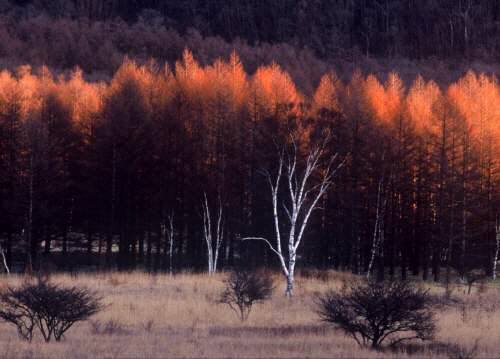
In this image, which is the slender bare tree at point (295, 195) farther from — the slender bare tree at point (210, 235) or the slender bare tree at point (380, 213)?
the slender bare tree at point (380, 213)

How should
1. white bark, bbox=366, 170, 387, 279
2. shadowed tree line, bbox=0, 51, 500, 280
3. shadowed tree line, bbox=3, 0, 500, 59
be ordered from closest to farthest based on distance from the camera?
white bark, bbox=366, 170, 387, 279 → shadowed tree line, bbox=0, 51, 500, 280 → shadowed tree line, bbox=3, 0, 500, 59

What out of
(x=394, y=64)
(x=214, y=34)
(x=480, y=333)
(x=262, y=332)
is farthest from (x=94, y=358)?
(x=214, y=34)

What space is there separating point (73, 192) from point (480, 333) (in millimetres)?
28801

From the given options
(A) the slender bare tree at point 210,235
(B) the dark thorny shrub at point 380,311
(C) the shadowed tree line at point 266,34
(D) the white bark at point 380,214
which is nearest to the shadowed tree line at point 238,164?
(D) the white bark at point 380,214

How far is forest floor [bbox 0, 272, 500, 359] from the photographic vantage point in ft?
42.6

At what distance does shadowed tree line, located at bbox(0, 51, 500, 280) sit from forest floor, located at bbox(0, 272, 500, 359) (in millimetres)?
10706

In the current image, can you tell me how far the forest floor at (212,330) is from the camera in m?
13.0

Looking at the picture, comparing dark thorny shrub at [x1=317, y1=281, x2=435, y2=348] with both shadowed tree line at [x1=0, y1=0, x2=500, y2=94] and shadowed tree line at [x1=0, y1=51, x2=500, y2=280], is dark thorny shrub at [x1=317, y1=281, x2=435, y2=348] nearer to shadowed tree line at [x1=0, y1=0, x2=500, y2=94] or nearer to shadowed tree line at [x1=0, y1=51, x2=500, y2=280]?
shadowed tree line at [x1=0, y1=51, x2=500, y2=280]

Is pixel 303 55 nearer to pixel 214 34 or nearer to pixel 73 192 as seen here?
pixel 214 34

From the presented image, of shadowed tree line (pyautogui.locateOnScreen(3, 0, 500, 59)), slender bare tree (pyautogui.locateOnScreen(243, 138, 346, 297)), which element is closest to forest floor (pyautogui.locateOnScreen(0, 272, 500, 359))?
slender bare tree (pyautogui.locateOnScreen(243, 138, 346, 297))

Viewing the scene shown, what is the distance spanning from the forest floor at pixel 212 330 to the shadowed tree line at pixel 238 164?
35.1 ft

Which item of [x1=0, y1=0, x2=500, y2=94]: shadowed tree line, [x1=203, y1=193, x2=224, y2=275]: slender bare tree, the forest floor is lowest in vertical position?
the forest floor

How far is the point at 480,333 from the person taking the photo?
1695 cm

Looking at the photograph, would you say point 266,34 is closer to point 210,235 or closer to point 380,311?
point 210,235
